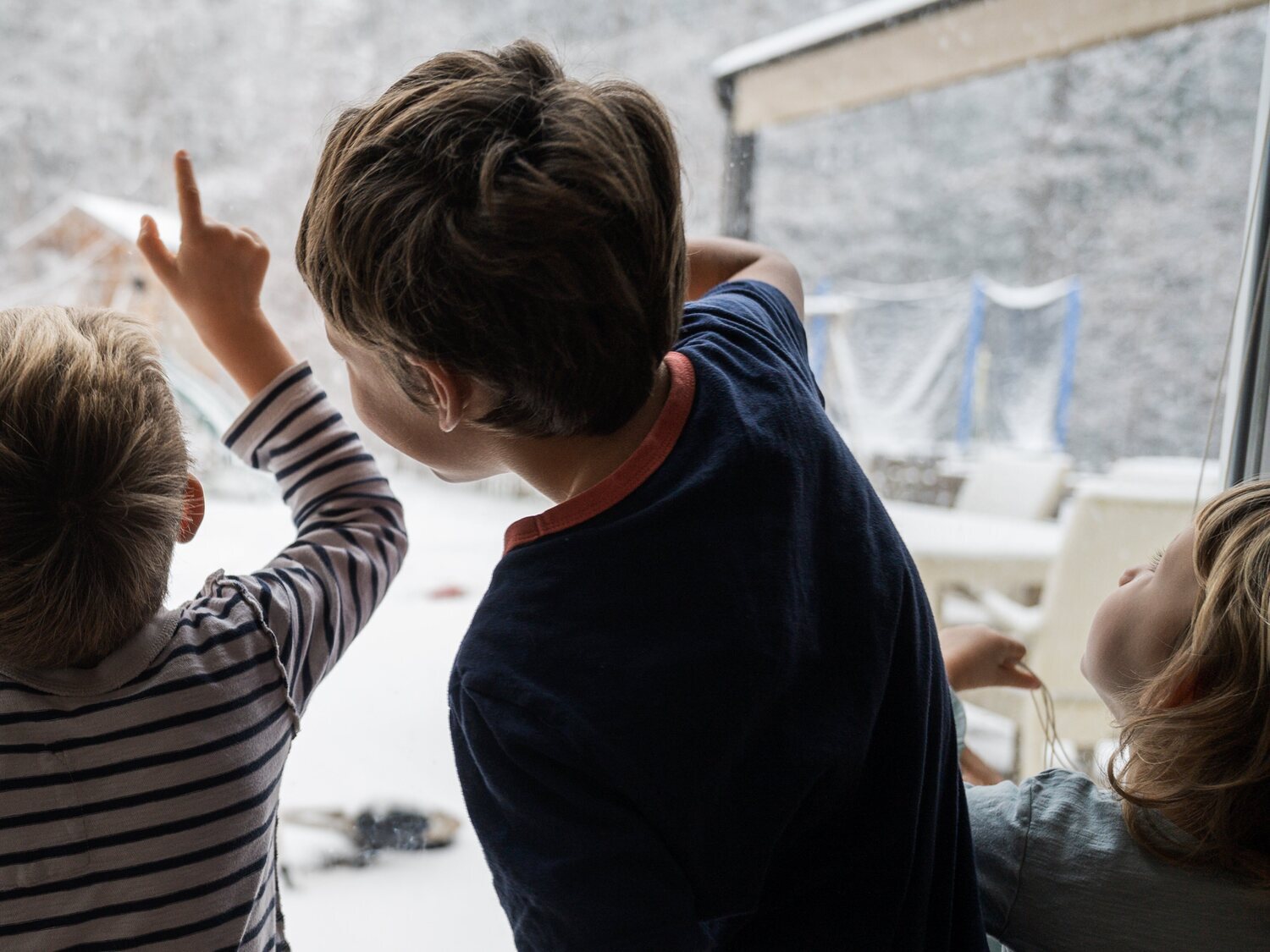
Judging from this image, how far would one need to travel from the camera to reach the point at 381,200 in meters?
0.47

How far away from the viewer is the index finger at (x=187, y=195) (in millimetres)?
694

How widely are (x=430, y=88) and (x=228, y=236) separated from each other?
296 mm

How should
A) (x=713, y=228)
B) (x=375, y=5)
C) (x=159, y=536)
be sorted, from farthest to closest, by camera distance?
(x=713, y=228)
(x=375, y=5)
(x=159, y=536)

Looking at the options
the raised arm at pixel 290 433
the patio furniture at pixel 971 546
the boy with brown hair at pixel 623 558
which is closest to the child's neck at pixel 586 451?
the boy with brown hair at pixel 623 558

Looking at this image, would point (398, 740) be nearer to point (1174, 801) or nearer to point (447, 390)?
point (447, 390)

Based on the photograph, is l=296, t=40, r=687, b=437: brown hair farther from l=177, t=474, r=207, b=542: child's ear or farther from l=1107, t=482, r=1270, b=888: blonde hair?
l=1107, t=482, r=1270, b=888: blonde hair

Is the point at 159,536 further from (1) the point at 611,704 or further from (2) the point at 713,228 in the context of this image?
(2) the point at 713,228

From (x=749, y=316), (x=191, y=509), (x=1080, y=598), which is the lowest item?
(x=1080, y=598)

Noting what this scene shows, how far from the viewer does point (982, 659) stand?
34.7 inches

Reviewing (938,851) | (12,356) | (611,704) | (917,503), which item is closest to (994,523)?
(917,503)

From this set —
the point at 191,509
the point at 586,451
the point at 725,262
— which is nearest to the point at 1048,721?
the point at 725,262

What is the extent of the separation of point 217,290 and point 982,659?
0.67 meters

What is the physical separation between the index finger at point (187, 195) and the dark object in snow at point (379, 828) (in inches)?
19.2

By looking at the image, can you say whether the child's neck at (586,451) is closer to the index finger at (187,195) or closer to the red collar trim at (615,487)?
the red collar trim at (615,487)
